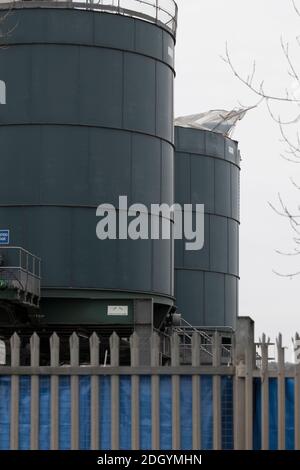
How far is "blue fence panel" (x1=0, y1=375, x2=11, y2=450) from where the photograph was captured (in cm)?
1273

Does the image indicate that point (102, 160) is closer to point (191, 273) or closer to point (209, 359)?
point (209, 359)

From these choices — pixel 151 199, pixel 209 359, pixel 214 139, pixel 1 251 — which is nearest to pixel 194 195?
pixel 214 139

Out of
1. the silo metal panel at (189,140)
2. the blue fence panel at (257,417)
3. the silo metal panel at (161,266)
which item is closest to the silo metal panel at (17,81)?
the silo metal panel at (161,266)

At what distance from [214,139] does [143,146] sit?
1236 centimetres

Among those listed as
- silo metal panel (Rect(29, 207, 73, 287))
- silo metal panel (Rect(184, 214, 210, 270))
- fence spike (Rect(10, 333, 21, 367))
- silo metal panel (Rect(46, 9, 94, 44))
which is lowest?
fence spike (Rect(10, 333, 21, 367))

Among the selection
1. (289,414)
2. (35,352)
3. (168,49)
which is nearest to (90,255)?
(168,49)

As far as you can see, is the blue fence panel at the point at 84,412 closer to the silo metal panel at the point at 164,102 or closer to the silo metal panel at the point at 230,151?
the silo metal panel at the point at 164,102

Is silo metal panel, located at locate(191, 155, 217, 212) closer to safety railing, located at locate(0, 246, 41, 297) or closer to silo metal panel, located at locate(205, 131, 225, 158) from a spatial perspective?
silo metal panel, located at locate(205, 131, 225, 158)

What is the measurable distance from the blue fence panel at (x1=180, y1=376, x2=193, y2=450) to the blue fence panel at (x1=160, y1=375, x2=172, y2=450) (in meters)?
0.13

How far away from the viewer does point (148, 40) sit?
86.6 ft

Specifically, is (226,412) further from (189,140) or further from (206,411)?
(189,140)

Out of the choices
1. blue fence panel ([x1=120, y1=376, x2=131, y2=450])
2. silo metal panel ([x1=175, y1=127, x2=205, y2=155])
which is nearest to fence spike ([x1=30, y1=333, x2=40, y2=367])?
blue fence panel ([x1=120, y1=376, x2=131, y2=450])

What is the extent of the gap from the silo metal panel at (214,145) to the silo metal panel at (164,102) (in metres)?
10.3

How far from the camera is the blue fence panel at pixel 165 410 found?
12.5 m
